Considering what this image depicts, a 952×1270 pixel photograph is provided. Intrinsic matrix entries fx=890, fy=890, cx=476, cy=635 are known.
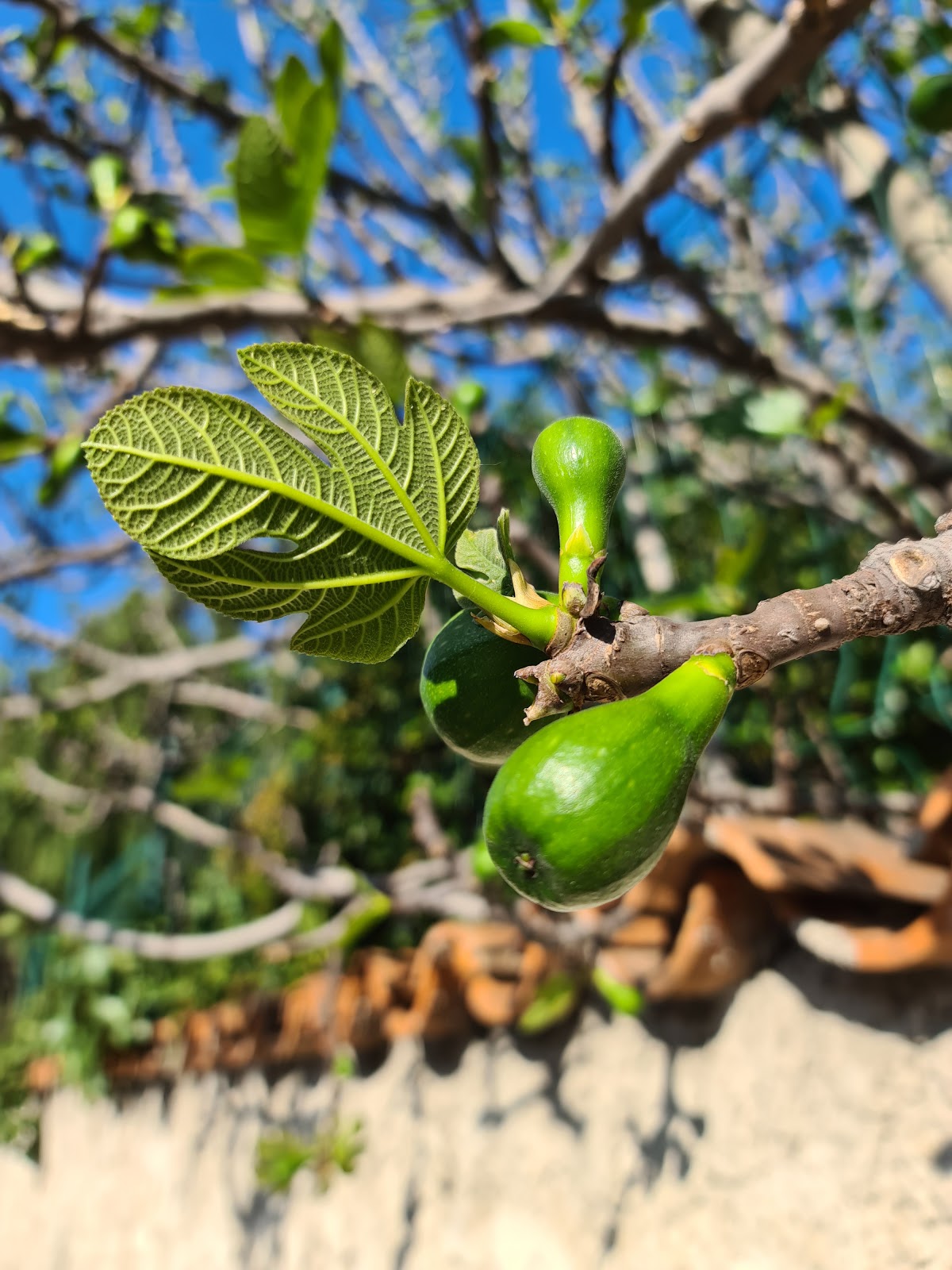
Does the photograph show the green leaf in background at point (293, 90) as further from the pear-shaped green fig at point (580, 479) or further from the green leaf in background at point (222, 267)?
the pear-shaped green fig at point (580, 479)

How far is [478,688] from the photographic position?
1.97 ft

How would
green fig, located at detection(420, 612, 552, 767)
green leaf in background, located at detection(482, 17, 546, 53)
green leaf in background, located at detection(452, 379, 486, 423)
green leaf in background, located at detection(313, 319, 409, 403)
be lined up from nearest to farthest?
green fig, located at detection(420, 612, 552, 767) < green leaf in background, located at detection(313, 319, 409, 403) < green leaf in background, located at detection(482, 17, 546, 53) < green leaf in background, located at detection(452, 379, 486, 423)

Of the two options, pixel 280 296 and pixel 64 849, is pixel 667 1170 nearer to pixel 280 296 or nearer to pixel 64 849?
pixel 280 296

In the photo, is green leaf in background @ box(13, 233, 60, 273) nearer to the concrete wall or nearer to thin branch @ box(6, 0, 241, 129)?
thin branch @ box(6, 0, 241, 129)

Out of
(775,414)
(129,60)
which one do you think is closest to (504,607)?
(775,414)

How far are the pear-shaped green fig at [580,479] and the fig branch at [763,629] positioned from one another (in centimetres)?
6

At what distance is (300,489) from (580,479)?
21cm

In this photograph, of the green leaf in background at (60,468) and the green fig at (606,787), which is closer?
the green fig at (606,787)

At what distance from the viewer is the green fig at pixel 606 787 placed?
0.46 m

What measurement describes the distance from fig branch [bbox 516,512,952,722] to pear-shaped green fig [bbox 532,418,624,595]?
2.2 inches

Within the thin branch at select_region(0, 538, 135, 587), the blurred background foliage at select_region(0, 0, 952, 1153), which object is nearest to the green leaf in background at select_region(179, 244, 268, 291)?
the blurred background foliage at select_region(0, 0, 952, 1153)

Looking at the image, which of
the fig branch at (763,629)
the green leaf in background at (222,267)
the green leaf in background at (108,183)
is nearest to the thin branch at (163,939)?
the green leaf in background at (222,267)

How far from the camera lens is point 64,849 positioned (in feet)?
17.7

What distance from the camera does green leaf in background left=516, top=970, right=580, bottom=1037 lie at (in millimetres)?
1918
